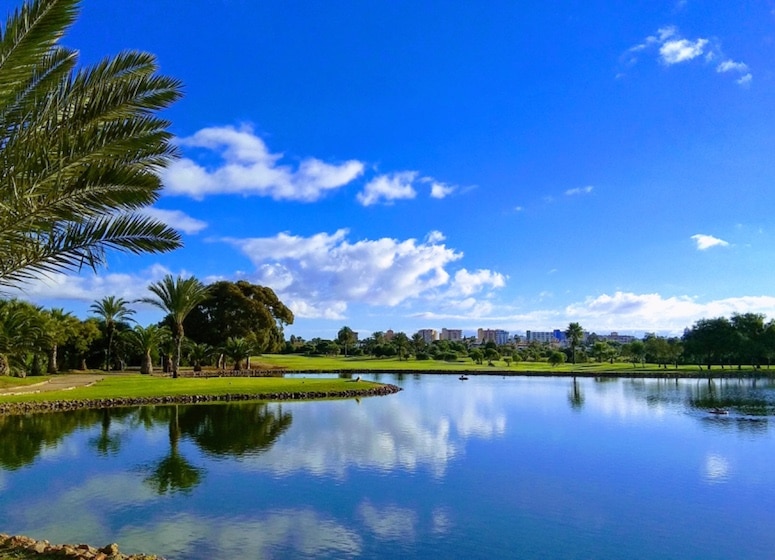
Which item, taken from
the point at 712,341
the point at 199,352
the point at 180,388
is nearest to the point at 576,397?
the point at 180,388

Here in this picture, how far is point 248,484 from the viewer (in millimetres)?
17516

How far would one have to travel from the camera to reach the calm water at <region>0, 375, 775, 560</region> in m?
13.0

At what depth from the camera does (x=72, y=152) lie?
385 inches

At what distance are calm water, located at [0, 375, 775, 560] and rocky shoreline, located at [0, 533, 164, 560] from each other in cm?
150

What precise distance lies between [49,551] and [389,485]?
383 inches

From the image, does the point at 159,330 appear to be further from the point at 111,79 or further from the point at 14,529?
the point at 111,79

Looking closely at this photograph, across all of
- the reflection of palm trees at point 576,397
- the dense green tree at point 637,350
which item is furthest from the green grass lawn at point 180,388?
the dense green tree at point 637,350

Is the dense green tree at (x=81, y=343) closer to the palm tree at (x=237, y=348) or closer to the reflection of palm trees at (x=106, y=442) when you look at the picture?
the palm tree at (x=237, y=348)

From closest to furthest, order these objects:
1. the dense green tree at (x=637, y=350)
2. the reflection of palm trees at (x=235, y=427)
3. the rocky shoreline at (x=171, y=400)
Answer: the reflection of palm trees at (x=235, y=427), the rocky shoreline at (x=171, y=400), the dense green tree at (x=637, y=350)

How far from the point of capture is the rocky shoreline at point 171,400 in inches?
1334

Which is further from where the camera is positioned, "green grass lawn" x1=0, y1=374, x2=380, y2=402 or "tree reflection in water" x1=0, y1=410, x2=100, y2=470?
"green grass lawn" x1=0, y1=374, x2=380, y2=402

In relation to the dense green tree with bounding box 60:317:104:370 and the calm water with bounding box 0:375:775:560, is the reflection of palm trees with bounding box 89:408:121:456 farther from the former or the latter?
the dense green tree with bounding box 60:317:104:370

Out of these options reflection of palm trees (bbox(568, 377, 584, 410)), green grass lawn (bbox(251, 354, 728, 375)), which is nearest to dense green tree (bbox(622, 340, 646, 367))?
green grass lawn (bbox(251, 354, 728, 375))

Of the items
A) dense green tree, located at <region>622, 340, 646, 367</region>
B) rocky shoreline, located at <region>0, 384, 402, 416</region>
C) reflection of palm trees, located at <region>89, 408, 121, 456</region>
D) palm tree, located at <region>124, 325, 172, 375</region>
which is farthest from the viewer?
dense green tree, located at <region>622, 340, 646, 367</region>
